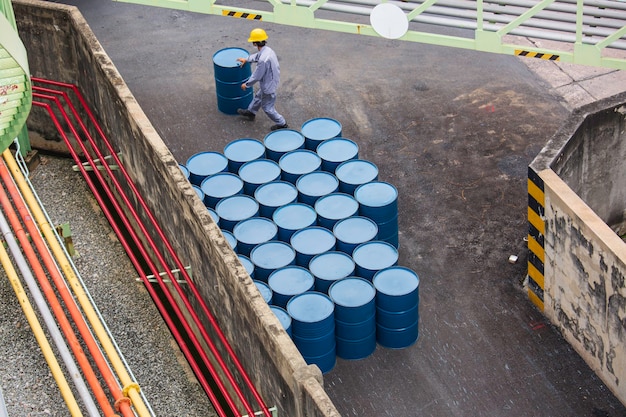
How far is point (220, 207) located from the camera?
10.5 meters

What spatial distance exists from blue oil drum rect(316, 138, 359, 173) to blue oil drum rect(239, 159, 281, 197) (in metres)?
0.55

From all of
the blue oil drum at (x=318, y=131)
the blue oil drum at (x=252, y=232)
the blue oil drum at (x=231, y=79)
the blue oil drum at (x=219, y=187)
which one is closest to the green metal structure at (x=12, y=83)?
the blue oil drum at (x=252, y=232)

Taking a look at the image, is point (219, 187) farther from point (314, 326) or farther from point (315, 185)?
point (314, 326)

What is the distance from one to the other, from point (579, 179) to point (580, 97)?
3.11 m

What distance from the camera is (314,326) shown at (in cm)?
925

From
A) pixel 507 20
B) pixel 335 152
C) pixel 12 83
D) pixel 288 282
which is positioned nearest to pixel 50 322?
pixel 288 282

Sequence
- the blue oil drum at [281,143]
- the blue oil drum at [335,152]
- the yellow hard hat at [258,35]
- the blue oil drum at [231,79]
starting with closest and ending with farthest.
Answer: the blue oil drum at [335,152]
the blue oil drum at [281,143]
the yellow hard hat at [258,35]
the blue oil drum at [231,79]

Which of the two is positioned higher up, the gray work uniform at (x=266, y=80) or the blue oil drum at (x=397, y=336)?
the gray work uniform at (x=266, y=80)

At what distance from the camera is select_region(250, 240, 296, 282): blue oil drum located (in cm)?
984

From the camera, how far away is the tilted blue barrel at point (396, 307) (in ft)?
31.2

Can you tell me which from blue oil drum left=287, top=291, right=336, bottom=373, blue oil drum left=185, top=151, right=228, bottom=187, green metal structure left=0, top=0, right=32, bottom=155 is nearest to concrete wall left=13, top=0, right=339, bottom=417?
blue oil drum left=185, top=151, right=228, bottom=187

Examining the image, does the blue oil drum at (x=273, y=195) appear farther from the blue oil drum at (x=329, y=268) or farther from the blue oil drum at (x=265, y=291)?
the blue oil drum at (x=265, y=291)

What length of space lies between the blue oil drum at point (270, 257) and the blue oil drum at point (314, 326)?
0.50 m

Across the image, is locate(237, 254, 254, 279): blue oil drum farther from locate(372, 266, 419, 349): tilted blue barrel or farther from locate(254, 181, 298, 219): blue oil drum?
locate(372, 266, 419, 349): tilted blue barrel
